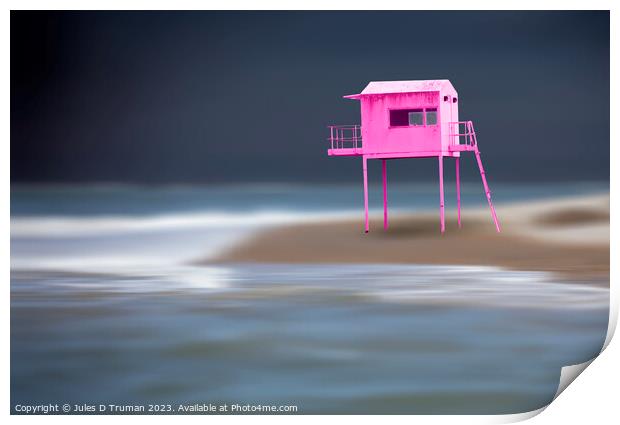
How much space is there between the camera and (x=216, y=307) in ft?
41.0

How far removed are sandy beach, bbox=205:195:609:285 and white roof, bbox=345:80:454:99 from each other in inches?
67.2

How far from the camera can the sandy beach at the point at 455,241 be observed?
14.0 m

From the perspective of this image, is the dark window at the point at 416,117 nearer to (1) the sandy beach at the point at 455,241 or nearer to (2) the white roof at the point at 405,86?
(2) the white roof at the point at 405,86

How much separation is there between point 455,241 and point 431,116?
1986 millimetres

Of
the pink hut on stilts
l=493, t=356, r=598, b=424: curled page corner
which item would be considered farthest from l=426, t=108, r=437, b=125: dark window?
l=493, t=356, r=598, b=424: curled page corner

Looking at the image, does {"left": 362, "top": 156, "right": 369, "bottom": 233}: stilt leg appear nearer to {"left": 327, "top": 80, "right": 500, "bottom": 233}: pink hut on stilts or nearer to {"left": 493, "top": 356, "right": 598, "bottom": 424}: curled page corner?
{"left": 327, "top": 80, "right": 500, "bottom": 233}: pink hut on stilts

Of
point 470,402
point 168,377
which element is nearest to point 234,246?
point 168,377

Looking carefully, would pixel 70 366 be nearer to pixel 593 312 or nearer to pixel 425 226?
pixel 593 312

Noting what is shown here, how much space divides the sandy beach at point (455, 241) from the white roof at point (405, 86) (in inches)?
67.2

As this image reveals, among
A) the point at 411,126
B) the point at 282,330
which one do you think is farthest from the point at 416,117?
the point at 282,330

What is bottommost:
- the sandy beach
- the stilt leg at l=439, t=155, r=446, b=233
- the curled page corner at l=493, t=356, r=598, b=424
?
the curled page corner at l=493, t=356, r=598, b=424

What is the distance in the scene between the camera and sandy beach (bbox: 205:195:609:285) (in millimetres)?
13961

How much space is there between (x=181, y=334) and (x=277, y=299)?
1335 mm

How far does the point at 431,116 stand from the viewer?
16.4 m
